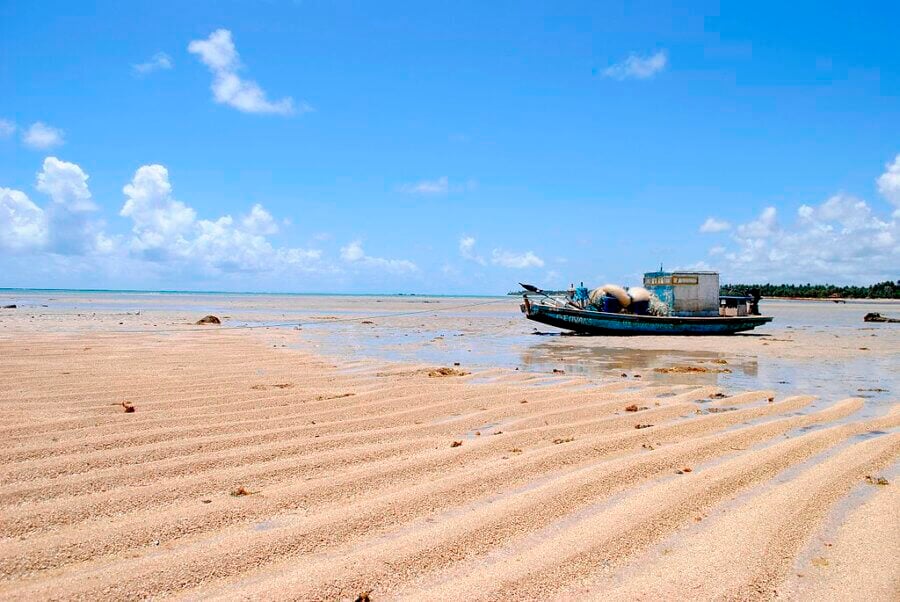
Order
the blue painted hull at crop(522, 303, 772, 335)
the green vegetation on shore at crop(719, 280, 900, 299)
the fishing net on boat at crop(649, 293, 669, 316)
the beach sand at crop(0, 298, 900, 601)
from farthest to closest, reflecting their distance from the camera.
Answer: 1. the green vegetation on shore at crop(719, 280, 900, 299)
2. the fishing net on boat at crop(649, 293, 669, 316)
3. the blue painted hull at crop(522, 303, 772, 335)
4. the beach sand at crop(0, 298, 900, 601)

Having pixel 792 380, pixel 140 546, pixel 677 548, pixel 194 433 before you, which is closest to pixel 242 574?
pixel 140 546

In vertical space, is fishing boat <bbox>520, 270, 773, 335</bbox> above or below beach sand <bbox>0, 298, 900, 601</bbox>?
above

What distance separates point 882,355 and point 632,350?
6.87 m

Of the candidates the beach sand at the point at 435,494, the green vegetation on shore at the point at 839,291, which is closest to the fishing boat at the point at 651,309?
the beach sand at the point at 435,494

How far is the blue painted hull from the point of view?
26438 mm

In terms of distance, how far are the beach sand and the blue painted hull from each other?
16851 mm

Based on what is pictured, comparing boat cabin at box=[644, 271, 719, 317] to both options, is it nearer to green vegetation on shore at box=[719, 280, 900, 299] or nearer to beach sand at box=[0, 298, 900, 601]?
beach sand at box=[0, 298, 900, 601]

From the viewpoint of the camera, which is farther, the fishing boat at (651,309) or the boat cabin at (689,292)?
the boat cabin at (689,292)

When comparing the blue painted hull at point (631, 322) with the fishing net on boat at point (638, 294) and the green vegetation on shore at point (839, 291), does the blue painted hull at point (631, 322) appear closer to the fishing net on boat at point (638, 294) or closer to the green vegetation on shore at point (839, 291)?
the fishing net on boat at point (638, 294)

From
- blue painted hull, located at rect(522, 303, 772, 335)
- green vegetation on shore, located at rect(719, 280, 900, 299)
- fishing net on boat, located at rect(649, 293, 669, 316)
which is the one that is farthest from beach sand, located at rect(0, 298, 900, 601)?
green vegetation on shore, located at rect(719, 280, 900, 299)

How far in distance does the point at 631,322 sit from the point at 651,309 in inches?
71.2

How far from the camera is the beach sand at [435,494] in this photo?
3430 mm

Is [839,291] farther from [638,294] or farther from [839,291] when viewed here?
[638,294]

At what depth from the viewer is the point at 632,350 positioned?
1984 centimetres
